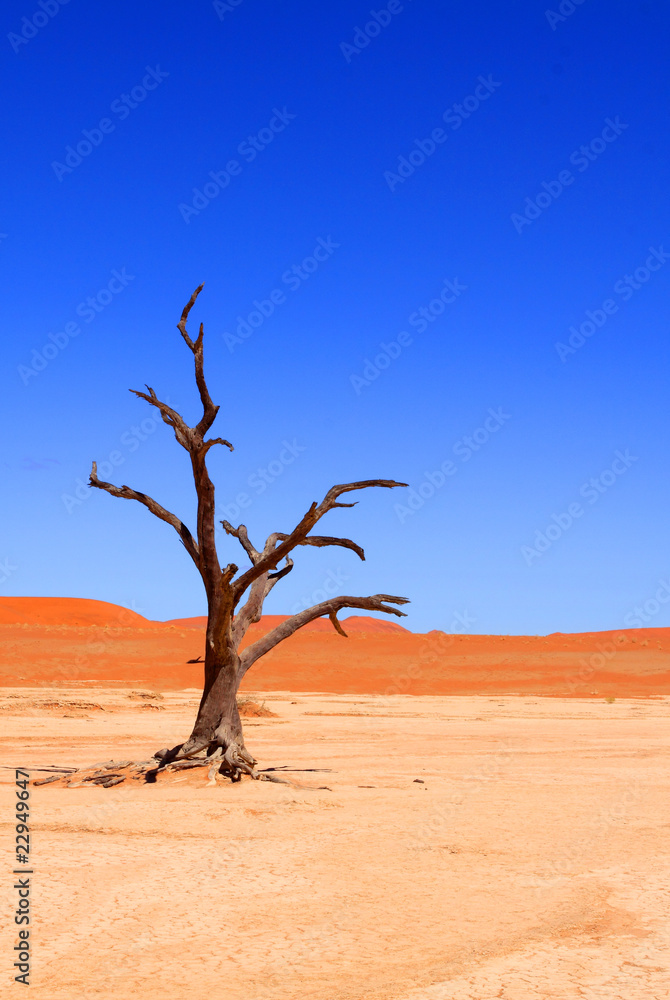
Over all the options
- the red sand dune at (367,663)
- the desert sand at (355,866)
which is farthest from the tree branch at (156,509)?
the red sand dune at (367,663)

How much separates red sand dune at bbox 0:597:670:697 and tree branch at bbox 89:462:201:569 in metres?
23.0

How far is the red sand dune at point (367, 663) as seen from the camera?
127 feet

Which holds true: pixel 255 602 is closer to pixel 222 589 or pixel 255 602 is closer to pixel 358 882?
pixel 222 589

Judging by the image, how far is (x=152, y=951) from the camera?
18.2 ft

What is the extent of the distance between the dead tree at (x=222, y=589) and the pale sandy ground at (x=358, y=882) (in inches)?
25.3

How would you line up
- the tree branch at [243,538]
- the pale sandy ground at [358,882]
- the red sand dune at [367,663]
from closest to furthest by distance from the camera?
the pale sandy ground at [358,882] < the tree branch at [243,538] < the red sand dune at [367,663]

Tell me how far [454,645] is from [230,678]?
1662 inches

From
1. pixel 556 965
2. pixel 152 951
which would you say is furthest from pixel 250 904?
pixel 556 965

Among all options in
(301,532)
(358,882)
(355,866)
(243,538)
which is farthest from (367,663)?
(358,882)

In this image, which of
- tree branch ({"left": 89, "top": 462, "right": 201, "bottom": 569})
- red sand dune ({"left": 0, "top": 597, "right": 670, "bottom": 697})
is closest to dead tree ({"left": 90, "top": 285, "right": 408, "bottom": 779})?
tree branch ({"left": 89, "top": 462, "right": 201, "bottom": 569})

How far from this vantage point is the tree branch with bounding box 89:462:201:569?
12.4 metres

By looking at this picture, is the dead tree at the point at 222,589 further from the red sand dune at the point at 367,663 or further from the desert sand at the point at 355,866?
the red sand dune at the point at 367,663

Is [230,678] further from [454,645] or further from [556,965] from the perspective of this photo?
[454,645]

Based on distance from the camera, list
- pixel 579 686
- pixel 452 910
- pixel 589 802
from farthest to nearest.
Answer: pixel 579 686 → pixel 589 802 → pixel 452 910
